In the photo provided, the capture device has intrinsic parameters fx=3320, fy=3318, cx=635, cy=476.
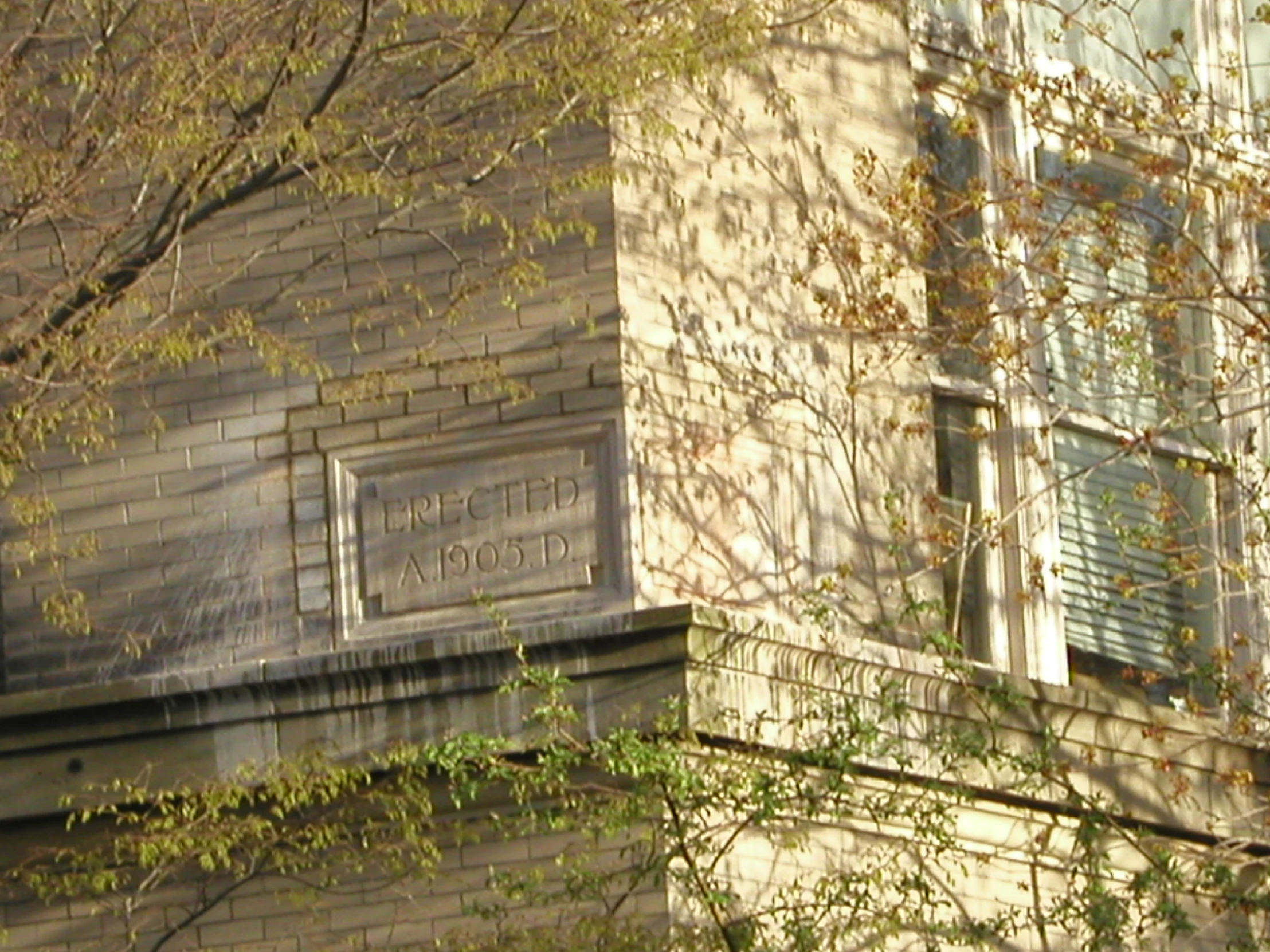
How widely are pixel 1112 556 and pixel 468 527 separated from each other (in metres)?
3.79

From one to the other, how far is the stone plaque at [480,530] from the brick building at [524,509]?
1 cm

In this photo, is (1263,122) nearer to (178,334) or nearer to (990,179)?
(990,179)

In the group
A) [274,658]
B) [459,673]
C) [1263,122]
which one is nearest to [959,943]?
[459,673]

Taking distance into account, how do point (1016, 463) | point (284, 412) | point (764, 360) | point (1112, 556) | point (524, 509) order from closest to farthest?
point (524, 509) < point (284, 412) < point (764, 360) < point (1016, 463) < point (1112, 556)

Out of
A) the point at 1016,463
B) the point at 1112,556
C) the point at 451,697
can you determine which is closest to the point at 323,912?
the point at 451,697

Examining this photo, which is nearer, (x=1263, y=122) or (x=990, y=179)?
(x=990, y=179)

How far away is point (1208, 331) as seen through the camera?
1667 centimetres

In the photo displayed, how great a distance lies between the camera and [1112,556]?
52.6 feet

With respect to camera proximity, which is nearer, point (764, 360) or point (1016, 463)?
point (764, 360)

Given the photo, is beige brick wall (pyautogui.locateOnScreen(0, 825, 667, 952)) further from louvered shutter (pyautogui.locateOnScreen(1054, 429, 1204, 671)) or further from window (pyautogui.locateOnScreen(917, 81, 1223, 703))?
louvered shutter (pyautogui.locateOnScreen(1054, 429, 1204, 671))

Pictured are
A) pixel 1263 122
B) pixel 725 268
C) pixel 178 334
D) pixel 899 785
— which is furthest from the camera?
pixel 1263 122

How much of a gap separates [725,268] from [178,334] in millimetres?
2789

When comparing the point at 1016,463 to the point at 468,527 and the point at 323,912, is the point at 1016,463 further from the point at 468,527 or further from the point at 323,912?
the point at 323,912

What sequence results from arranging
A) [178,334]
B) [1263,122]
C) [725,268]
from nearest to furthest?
[178,334]
[725,268]
[1263,122]
